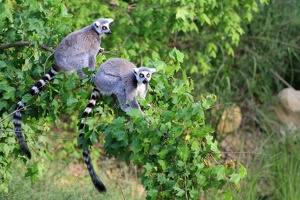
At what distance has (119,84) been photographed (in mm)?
4910

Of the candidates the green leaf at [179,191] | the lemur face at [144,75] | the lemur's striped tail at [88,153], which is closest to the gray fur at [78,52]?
the lemur's striped tail at [88,153]

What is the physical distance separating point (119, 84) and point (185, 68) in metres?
4.39

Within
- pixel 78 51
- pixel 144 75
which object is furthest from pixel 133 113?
pixel 78 51

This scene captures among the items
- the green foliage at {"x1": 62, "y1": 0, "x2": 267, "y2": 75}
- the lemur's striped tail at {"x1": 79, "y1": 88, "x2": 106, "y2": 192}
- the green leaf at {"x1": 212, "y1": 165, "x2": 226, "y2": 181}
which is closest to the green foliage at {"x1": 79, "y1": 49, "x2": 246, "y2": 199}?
the green leaf at {"x1": 212, "y1": 165, "x2": 226, "y2": 181}

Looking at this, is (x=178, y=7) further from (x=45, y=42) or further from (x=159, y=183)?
(x=159, y=183)

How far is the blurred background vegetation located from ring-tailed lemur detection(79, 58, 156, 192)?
0.13m

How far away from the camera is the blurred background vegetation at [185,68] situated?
532cm

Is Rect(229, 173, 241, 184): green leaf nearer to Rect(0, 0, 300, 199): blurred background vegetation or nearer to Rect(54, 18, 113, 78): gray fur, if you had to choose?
Rect(0, 0, 300, 199): blurred background vegetation

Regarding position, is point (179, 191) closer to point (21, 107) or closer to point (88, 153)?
point (88, 153)

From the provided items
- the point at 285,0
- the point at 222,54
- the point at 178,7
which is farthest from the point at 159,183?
the point at 285,0

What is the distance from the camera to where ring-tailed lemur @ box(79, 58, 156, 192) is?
15.4 ft

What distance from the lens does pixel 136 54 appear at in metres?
7.86

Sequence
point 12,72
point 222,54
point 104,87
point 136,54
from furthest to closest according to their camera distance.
Result: point 222,54, point 136,54, point 12,72, point 104,87

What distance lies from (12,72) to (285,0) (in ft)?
23.0
